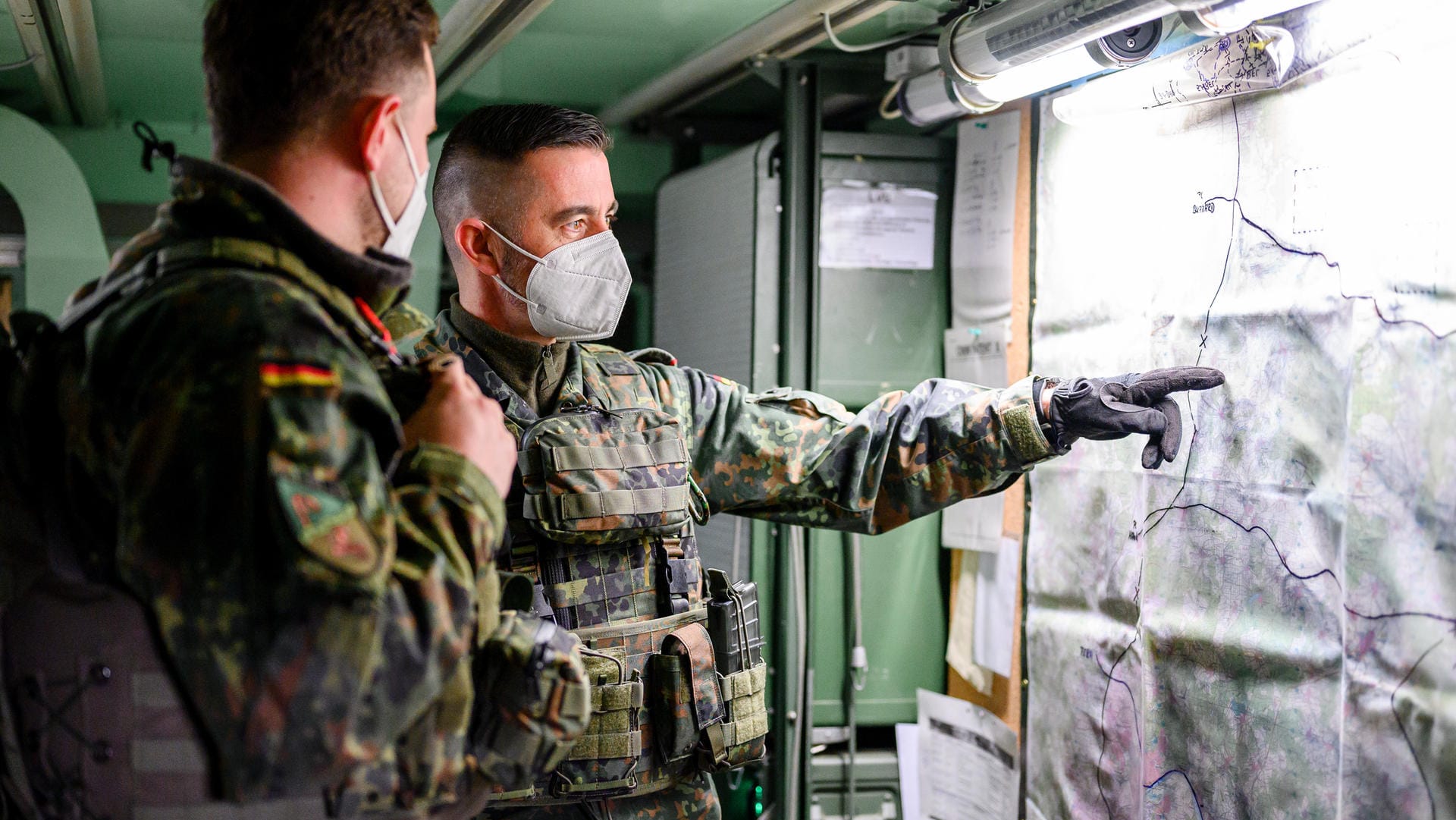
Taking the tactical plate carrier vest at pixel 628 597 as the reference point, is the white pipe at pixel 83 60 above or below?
above

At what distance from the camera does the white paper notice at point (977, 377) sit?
2.75 metres

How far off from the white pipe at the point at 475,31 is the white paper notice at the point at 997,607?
1640 millimetres

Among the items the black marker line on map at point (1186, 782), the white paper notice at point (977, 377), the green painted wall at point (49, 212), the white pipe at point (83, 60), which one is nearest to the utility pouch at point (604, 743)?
the black marker line on map at point (1186, 782)

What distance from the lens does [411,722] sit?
1.09 metres

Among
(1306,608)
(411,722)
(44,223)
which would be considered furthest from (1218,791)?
(44,223)

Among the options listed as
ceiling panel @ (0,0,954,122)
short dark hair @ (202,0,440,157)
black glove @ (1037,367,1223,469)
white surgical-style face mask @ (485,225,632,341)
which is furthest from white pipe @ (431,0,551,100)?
black glove @ (1037,367,1223,469)

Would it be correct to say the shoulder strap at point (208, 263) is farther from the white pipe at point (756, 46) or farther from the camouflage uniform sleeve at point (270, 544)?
the white pipe at point (756, 46)

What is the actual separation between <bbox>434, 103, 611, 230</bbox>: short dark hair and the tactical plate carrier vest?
46 centimetres

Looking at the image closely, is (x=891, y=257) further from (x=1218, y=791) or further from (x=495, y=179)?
(x=1218, y=791)

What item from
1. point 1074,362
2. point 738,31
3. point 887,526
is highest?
point 738,31

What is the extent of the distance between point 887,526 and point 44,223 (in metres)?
2.80

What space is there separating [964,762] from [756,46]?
1.86 m

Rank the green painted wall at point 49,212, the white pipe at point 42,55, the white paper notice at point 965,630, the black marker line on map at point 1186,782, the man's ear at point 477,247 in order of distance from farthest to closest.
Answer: the green painted wall at point 49,212 → the white paper notice at point 965,630 → the white pipe at point 42,55 → the man's ear at point 477,247 → the black marker line on map at point 1186,782

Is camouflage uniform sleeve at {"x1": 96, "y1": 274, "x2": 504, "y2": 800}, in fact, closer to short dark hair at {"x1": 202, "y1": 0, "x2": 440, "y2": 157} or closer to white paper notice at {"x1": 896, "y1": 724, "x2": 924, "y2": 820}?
short dark hair at {"x1": 202, "y1": 0, "x2": 440, "y2": 157}
